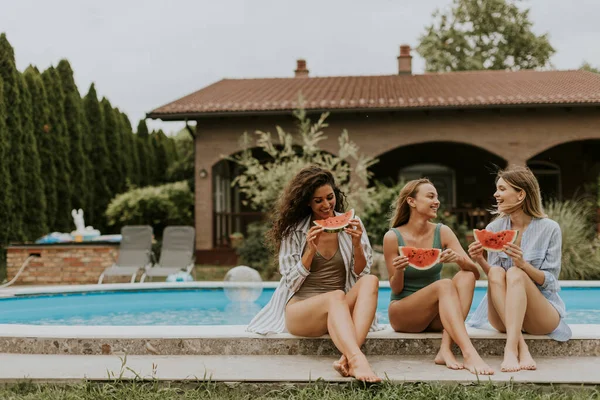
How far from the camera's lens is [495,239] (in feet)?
13.9

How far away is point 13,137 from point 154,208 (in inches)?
156

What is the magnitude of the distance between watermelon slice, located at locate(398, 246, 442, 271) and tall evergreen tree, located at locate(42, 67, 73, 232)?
13.7 metres

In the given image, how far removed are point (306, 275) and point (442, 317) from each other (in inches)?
36.1

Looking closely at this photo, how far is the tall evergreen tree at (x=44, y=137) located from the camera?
15.5 metres

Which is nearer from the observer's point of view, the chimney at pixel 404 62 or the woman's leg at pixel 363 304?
the woman's leg at pixel 363 304

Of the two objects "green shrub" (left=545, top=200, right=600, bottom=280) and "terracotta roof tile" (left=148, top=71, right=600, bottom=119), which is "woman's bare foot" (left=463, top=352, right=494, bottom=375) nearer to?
"green shrub" (left=545, top=200, right=600, bottom=280)

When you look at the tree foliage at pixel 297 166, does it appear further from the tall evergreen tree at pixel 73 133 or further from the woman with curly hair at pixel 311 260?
the woman with curly hair at pixel 311 260

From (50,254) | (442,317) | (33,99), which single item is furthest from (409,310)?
(33,99)

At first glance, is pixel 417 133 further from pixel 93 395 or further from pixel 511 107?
pixel 93 395

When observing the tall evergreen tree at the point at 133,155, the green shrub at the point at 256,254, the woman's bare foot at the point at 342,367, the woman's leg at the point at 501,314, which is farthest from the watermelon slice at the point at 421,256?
the tall evergreen tree at the point at 133,155

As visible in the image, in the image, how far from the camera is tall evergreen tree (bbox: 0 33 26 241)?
14.4 m

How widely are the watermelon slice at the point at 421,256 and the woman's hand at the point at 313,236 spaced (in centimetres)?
55

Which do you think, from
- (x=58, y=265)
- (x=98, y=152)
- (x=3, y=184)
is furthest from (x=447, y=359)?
(x=98, y=152)

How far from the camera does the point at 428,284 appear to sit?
4512 millimetres
